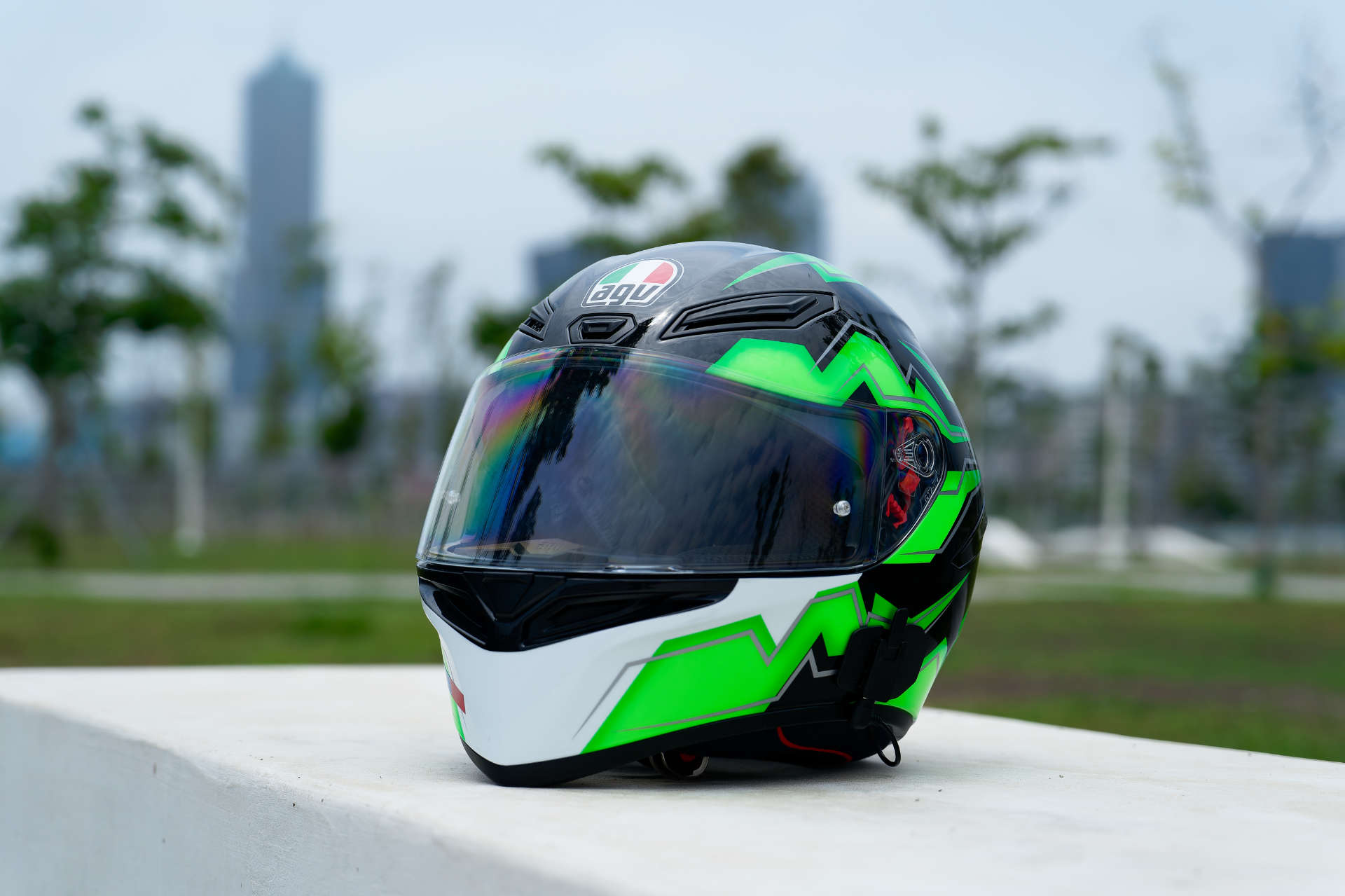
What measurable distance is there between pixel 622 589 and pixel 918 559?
71cm

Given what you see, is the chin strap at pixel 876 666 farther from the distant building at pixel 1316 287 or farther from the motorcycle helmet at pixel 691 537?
the distant building at pixel 1316 287

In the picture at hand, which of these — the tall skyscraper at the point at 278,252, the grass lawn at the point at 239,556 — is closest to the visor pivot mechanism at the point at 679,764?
the grass lawn at the point at 239,556

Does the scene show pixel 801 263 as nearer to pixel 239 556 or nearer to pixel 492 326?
pixel 492 326

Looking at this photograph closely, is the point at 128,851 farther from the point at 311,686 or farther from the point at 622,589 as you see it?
the point at 311,686

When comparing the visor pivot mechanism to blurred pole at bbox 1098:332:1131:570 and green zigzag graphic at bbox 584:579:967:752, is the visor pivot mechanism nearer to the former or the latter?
green zigzag graphic at bbox 584:579:967:752

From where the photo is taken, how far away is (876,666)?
297 cm

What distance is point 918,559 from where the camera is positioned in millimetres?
3023

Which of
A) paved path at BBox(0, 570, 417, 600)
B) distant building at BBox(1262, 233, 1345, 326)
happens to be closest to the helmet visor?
paved path at BBox(0, 570, 417, 600)

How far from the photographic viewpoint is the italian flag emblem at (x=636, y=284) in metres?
3.04

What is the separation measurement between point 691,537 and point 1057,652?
11455 mm

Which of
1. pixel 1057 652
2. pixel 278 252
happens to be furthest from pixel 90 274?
pixel 278 252

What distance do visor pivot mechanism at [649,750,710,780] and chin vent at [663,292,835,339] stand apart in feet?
2.93

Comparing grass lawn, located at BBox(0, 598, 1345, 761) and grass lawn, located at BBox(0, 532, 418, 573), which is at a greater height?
grass lawn, located at BBox(0, 598, 1345, 761)

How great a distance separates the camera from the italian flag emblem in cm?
304
